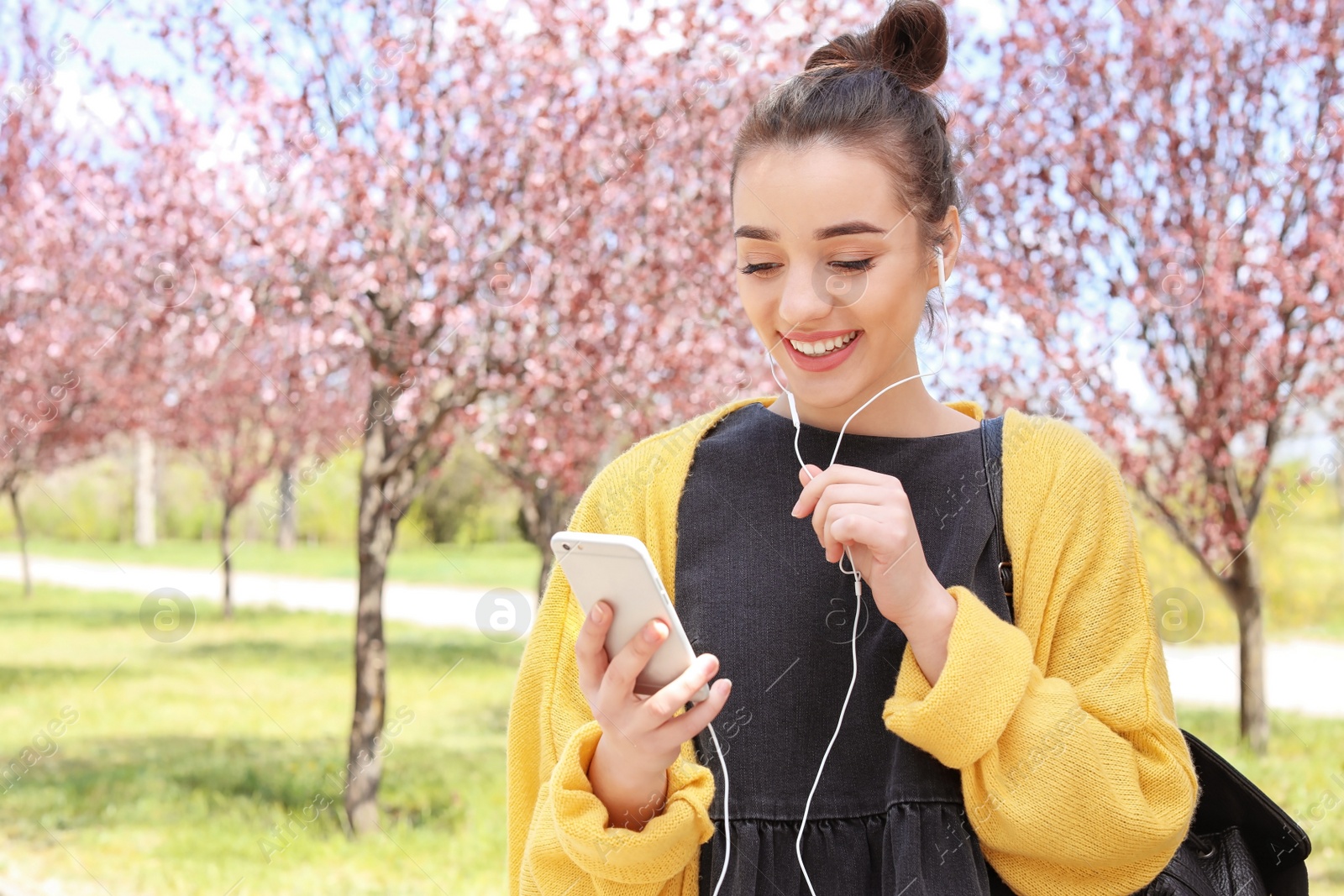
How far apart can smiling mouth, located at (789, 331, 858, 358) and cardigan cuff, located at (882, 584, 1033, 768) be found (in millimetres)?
377

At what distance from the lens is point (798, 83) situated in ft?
5.06

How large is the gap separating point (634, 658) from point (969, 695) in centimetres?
39

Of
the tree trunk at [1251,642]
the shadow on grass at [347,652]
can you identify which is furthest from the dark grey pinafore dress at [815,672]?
the shadow on grass at [347,652]

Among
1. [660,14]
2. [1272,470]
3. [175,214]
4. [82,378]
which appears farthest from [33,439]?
[1272,470]

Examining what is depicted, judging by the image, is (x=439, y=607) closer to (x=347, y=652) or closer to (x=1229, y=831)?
(x=347, y=652)

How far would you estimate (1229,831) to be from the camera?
59.3 inches

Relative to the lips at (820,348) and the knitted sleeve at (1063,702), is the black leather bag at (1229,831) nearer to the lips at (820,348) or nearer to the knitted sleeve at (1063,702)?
the knitted sleeve at (1063,702)

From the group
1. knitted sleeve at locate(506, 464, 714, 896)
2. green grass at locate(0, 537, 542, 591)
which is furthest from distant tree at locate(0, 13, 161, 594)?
green grass at locate(0, 537, 542, 591)

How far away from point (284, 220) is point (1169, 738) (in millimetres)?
4622

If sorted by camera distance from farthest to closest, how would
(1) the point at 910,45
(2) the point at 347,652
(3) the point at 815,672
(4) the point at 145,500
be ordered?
(4) the point at 145,500 < (2) the point at 347,652 < (1) the point at 910,45 < (3) the point at 815,672

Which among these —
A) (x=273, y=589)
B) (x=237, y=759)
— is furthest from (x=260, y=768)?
(x=273, y=589)

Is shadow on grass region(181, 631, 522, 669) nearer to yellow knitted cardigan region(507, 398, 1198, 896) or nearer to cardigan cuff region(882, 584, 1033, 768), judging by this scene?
yellow knitted cardigan region(507, 398, 1198, 896)

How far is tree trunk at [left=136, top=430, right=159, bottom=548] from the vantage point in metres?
22.5

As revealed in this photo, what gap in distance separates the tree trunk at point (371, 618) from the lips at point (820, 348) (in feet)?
12.8
